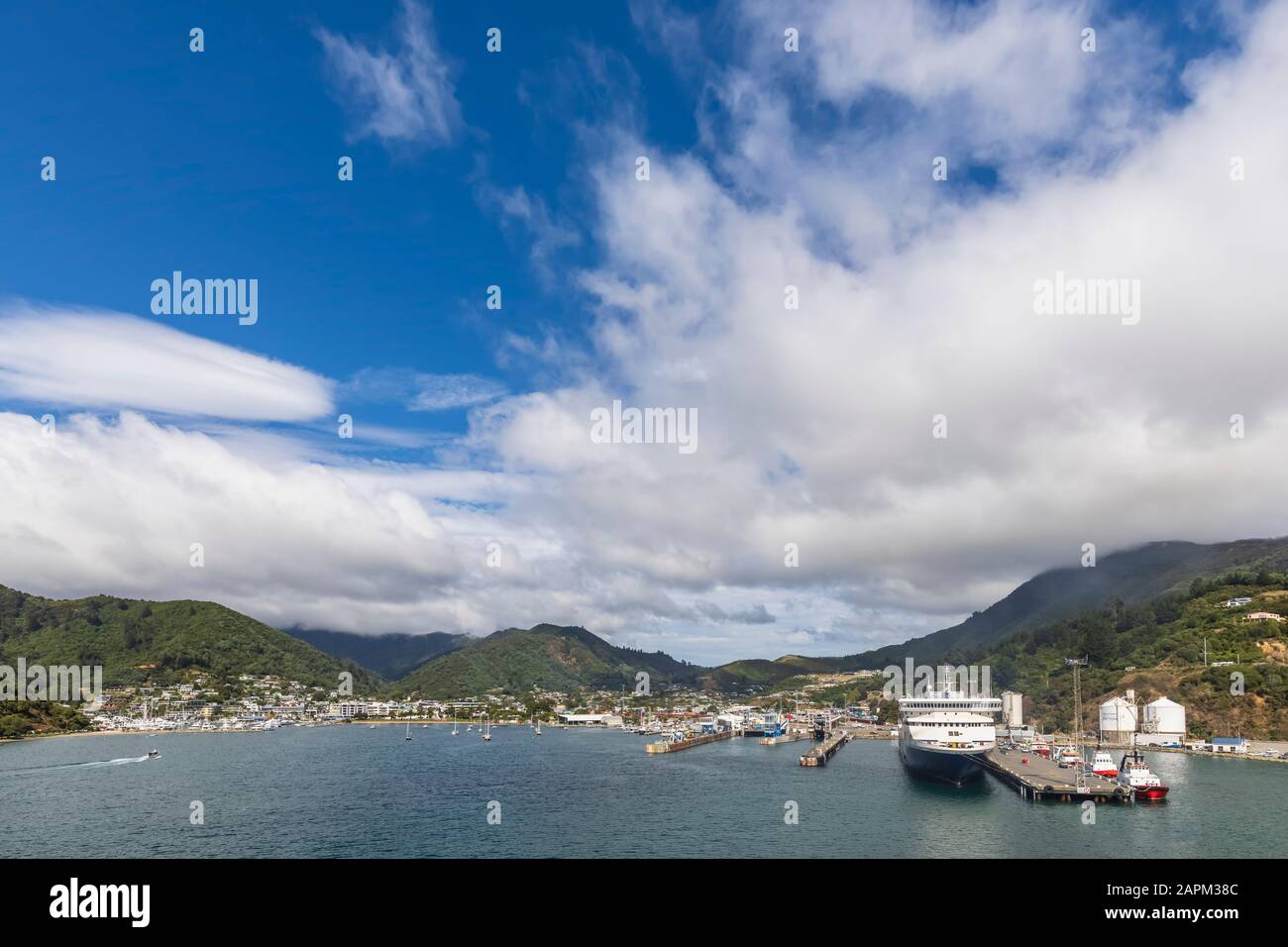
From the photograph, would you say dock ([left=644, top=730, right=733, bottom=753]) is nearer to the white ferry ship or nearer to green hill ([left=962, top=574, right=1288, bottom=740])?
the white ferry ship

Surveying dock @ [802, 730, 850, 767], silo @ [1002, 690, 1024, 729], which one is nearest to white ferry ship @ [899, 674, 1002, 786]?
dock @ [802, 730, 850, 767]

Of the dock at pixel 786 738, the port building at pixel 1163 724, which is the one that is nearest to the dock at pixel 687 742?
the dock at pixel 786 738

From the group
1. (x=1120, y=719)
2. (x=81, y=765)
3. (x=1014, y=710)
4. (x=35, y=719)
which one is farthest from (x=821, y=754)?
(x=35, y=719)

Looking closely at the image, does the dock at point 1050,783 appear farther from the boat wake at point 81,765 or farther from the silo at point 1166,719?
the boat wake at point 81,765

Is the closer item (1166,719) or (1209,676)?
(1166,719)

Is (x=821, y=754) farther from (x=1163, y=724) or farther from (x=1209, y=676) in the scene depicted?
(x=1209, y=676)
